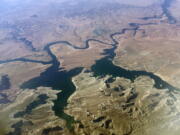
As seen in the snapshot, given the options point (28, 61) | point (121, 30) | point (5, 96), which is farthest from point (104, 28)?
point (5, 96)

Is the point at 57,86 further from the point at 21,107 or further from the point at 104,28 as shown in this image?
the point at 104,28

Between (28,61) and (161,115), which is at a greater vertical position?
(161,115)

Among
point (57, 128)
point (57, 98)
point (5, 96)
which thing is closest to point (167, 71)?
point (57, 98)

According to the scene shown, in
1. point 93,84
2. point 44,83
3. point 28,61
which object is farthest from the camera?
point 28,61

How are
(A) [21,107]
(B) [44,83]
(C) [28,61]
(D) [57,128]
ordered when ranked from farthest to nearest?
(C) [28,61]
(B) [44,83]
(A) [21,107]
(D) [57,128]

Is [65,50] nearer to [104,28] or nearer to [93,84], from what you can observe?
[104,28]

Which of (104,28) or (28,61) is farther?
(104,28)
